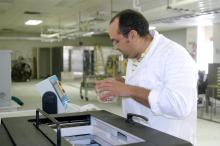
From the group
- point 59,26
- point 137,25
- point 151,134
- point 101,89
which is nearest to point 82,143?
point 101,89

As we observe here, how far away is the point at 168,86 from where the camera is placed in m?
1.22

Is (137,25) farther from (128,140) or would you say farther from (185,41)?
(185,41)

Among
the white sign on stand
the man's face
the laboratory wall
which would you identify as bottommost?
the white sign on stand

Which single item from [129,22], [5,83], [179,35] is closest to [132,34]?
[129,22]

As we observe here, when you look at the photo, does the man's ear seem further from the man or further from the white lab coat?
the white lab coat

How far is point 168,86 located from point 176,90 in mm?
46

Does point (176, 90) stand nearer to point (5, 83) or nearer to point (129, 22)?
point (129, 22)

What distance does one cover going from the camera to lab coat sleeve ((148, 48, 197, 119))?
3.84 feet

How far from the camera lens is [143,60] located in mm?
1432

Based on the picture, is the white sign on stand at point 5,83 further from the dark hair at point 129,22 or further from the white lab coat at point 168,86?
the dark hair at point 129,22

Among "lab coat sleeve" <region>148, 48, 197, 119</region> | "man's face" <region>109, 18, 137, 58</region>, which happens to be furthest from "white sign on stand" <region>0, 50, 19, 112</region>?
"lab coat sleeve" <region>148, 48, 197, 119</region>

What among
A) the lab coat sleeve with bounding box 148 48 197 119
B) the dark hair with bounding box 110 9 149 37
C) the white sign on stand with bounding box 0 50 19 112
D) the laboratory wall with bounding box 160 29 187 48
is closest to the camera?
the lab coat sleeve with bounding box 148 48 197 119

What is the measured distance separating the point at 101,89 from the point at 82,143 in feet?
0.99

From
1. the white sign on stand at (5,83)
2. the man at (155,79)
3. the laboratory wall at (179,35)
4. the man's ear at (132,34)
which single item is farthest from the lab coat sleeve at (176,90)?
the laboratory wall at (179,35)
